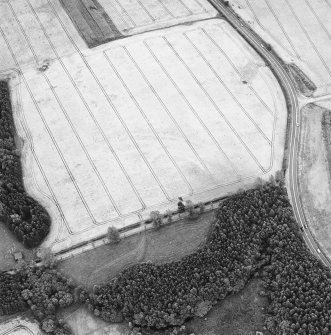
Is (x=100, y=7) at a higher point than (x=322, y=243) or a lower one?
higher

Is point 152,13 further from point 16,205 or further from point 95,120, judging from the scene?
point 16,205

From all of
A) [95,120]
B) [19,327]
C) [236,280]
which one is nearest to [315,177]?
[236,280]

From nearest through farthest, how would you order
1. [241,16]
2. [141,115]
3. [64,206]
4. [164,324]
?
[164,324]
[64,206]
[141,115]
[241,16]

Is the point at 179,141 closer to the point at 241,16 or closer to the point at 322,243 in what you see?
the point at 322,243

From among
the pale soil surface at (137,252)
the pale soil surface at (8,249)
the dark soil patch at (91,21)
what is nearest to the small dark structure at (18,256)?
the pale soil surface at (8,249)

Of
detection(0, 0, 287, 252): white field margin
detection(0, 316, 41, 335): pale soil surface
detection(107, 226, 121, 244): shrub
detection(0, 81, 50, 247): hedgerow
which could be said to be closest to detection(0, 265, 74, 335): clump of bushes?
detection(0, 316, 41, 335): pale soil surface

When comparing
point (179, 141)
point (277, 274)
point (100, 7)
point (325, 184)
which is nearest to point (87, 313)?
point (277, 274)
